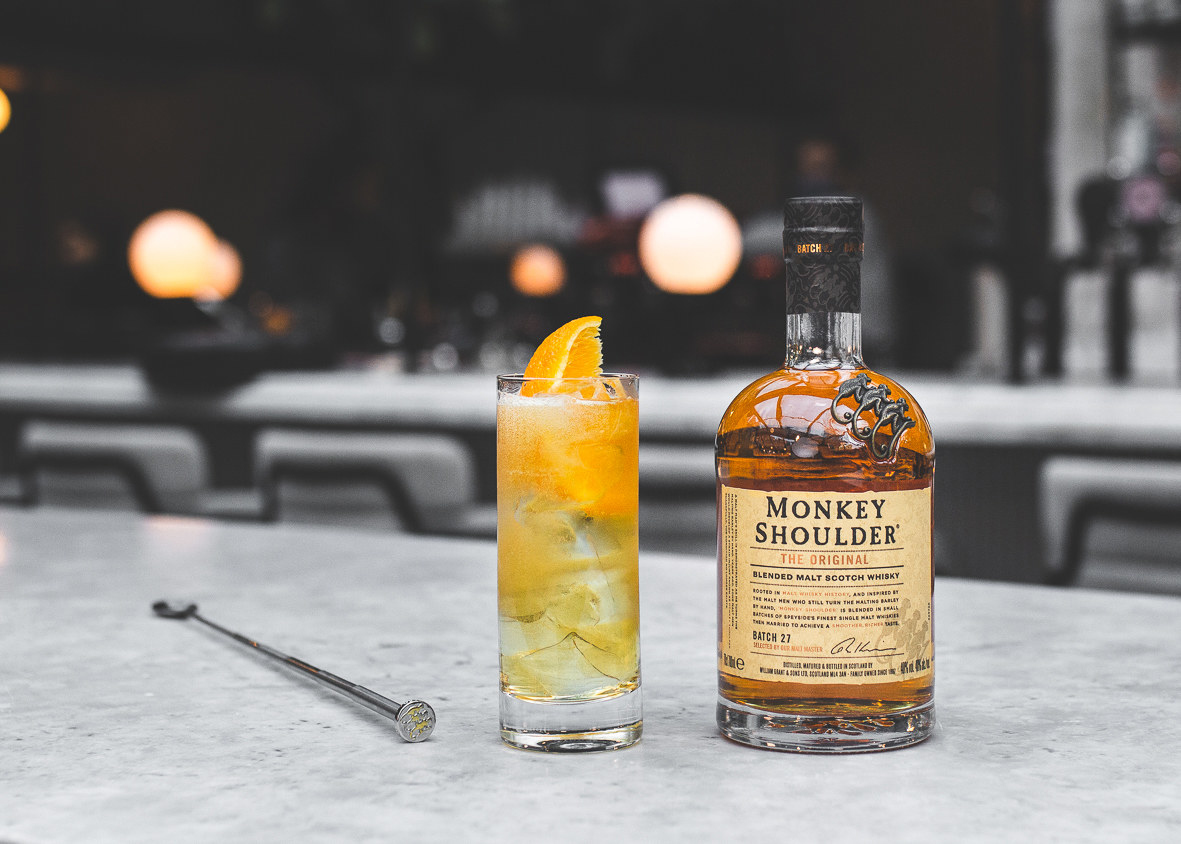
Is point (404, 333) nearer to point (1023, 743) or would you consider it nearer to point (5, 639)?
point (5, 639)

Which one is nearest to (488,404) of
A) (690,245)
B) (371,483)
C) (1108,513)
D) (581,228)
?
(371,483)

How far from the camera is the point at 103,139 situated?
28.8 feet

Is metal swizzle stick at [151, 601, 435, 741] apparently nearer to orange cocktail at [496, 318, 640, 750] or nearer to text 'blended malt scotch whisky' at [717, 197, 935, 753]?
orange cocktail at [496, 318, 640, 750]

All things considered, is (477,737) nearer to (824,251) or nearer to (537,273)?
(824,251)

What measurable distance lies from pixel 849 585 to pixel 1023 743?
0.12 m

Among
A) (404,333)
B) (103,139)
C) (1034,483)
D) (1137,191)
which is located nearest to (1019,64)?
(1137,191)

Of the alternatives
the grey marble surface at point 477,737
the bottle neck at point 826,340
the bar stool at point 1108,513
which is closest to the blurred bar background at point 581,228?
the bar stool at point 1108,513

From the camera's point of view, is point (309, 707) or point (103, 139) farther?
point (103, 139)

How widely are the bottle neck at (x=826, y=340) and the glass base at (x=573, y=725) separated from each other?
190mm

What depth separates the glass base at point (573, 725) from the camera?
644 millimetres

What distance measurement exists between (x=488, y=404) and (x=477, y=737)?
6.78 ft

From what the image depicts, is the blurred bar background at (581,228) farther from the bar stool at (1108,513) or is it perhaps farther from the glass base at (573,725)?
the glass base at (573,725)

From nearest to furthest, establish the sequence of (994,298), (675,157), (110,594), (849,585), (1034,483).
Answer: (849,585) < (110,594) < (1034,483) < (994,298) < (675,157)

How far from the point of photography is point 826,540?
0.64m
